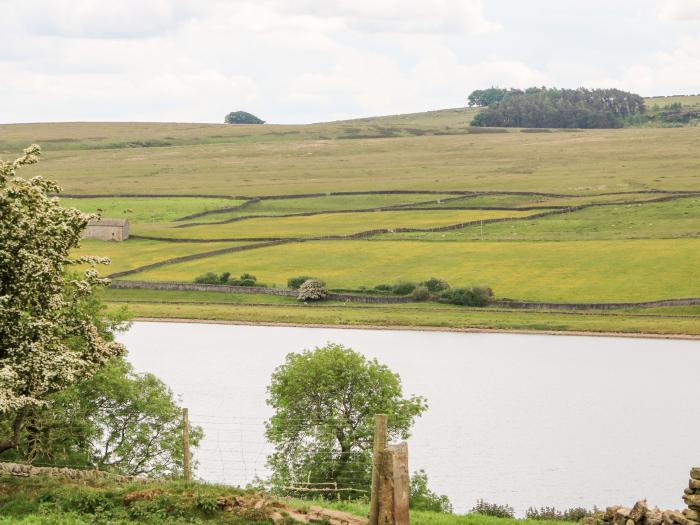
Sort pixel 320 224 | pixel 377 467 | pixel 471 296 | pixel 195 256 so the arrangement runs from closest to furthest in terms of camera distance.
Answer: pixel 377 467, pixel 471 296, pixel 195 256, pixel 320 224

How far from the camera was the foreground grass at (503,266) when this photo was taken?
8031cm

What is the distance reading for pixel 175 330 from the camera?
7469 cm

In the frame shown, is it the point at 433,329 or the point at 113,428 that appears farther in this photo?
the point at 433,329

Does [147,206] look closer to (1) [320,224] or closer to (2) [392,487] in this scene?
(1) [320,224]

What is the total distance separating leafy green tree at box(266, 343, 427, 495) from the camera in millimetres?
31133

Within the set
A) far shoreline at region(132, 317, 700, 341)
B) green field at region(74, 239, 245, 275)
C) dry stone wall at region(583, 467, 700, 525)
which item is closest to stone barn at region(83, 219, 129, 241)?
green field at region(74, 239, 245, 275)

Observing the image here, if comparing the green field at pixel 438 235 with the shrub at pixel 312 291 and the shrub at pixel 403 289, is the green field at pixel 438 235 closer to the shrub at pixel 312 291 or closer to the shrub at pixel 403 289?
the shrub at pixel 312 291

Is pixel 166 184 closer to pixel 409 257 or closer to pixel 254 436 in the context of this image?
pixel 409 257

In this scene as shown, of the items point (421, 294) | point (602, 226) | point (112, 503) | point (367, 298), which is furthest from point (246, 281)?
point (112, 503)

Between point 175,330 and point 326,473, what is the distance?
4548 centimetres

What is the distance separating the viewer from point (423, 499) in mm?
28938

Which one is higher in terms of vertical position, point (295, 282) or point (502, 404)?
point (295, 282)

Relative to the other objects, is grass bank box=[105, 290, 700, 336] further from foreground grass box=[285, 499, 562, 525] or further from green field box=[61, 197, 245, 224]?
foreground grass box=[285, 499, 562, 525]

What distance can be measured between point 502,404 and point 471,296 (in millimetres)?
29800
